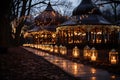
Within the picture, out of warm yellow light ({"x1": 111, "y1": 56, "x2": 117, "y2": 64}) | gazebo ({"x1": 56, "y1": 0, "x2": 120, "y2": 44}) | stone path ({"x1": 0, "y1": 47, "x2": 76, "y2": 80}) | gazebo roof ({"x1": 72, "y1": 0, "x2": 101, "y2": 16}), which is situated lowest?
stone path ({"x1": 0, "y1": 47, "x2": 76, "y2": 80})

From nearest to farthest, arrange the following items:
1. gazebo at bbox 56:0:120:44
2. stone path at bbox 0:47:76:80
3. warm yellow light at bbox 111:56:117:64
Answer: stone path at bbox 0:47:76:80
warm yellow light at bbox 111:56:117:64
gazebo at bbox 56:0:120:44

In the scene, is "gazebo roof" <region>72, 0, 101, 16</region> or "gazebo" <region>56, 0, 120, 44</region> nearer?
"gazebo" <region>56, 0, 120, 44</region>

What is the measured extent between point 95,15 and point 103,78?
118 ft

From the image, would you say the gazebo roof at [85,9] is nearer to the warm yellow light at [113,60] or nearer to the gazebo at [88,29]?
the gazebo at [88,29]

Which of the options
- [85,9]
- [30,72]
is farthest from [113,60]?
[85,9]

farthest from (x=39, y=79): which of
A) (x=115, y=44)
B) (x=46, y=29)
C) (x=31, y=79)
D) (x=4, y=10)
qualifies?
(x=46, y=29)

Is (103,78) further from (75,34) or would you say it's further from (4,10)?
(75,34)

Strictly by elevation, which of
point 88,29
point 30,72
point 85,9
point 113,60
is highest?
point 85,9

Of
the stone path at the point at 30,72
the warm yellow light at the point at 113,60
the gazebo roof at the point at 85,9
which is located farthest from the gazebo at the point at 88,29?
the stone path at the point at 30,72

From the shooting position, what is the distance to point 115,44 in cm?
4169

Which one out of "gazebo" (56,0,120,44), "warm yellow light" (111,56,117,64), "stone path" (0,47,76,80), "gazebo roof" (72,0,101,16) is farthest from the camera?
"gazebo roof" (72,0,101,16)

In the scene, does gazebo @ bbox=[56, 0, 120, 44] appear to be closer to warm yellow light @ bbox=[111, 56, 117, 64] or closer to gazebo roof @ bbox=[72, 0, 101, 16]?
gazebo roof @ bbox=[72, 0, 101, 16]

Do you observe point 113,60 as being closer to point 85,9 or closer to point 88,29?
point 88,29

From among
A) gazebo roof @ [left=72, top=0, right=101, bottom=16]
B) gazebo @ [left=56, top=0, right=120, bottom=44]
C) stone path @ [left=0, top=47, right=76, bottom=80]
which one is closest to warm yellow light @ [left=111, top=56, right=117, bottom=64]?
stone path @ [left=0, top=47, right=76, bottom=80]
